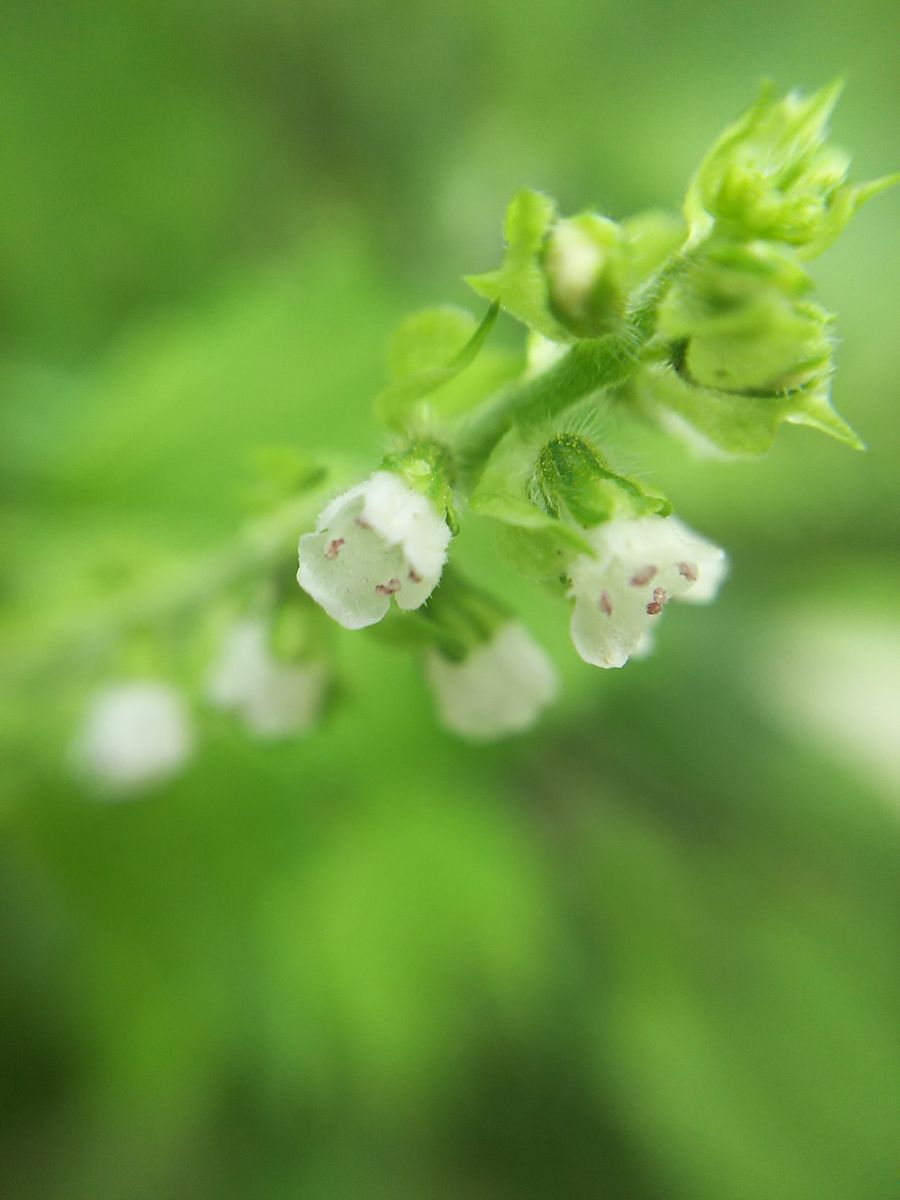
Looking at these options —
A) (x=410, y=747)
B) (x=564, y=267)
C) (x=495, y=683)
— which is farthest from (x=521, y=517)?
(x=410, y=747)

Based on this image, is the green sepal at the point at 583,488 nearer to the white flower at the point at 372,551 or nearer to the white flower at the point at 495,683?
the white flower at the point at 372,551

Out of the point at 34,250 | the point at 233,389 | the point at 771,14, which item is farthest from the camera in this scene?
the point at 771,14

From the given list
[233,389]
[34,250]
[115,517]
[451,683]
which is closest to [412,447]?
[451,683]

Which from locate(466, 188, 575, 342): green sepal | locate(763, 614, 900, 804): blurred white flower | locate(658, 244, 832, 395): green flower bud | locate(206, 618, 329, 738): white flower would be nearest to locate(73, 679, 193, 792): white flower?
locate(206, 618, 329, 738): white flower

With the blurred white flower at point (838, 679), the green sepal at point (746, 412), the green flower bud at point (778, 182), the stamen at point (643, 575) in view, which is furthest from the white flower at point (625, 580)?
the blurred white flower at point (838, 679)

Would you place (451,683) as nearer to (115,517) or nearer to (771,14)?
(115,517)

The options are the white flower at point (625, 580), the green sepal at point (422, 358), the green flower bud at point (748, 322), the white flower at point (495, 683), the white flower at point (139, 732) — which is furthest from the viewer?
the white flower at point (139, 732)

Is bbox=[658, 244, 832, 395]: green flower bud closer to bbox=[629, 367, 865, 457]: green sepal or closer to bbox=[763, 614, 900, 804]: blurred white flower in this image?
bbox=[629, 367, 865, 457]: green sepal
